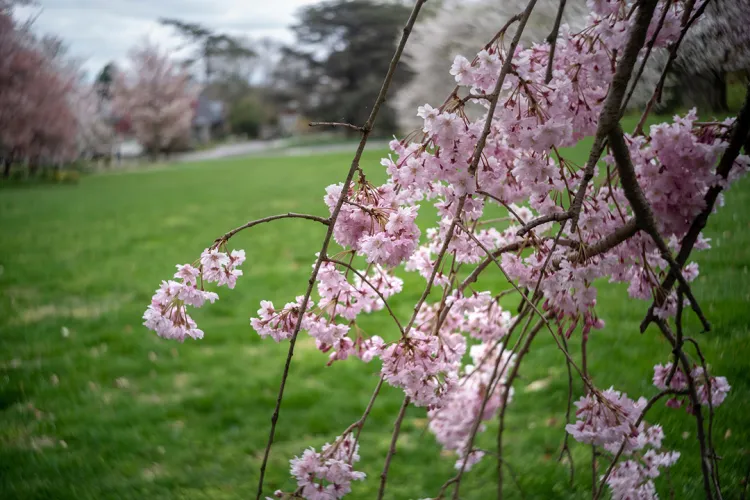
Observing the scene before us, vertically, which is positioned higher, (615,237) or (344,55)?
(344,55)

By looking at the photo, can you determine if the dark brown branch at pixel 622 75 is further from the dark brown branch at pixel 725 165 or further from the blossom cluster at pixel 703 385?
the blossom cluster at pixel 703 385

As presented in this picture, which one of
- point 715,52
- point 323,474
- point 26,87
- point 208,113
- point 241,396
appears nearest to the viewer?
point 323,474

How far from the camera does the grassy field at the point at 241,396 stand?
85.1 inches

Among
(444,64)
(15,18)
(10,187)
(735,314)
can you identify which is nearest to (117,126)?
(10,187)

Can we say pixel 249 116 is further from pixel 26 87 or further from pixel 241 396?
pixel 241 396

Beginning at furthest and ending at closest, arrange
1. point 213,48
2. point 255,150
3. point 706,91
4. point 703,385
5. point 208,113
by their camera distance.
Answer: point 208,113 → point 255,150 → point 213,48 → point 706,91 → point 703,385

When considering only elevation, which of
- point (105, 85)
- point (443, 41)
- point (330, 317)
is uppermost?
point (105, 85)

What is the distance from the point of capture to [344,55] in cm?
1158

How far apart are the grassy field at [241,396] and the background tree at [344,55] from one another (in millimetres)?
3556

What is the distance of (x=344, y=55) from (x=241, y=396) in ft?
32.5

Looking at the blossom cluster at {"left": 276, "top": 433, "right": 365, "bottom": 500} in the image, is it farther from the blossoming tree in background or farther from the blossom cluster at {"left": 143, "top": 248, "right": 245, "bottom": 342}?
the blossom cluster at {"left": 143, "top": 248, "right": 245, "bottom": 342}

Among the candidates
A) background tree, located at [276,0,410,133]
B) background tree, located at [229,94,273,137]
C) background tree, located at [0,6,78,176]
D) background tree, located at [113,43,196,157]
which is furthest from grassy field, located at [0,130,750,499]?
background tree, located at [113,43,196,157]

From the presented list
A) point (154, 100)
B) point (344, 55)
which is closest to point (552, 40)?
point (344, 55)

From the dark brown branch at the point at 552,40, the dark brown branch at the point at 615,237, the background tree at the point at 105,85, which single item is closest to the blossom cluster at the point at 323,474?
the dark brown branch at the point at 615,237
